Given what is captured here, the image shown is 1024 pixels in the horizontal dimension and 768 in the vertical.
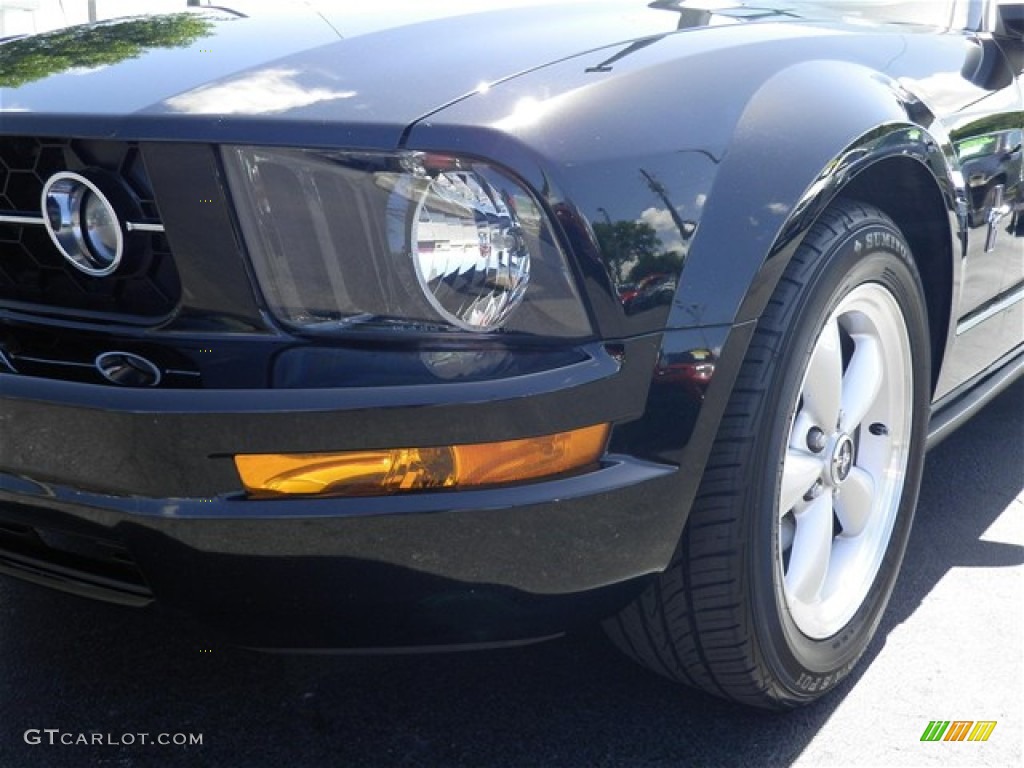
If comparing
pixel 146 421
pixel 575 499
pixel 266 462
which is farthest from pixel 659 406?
pixel 146 421

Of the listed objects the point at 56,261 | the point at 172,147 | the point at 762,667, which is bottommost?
the point at 762,667

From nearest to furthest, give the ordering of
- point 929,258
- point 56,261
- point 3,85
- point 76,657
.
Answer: point 56,261 → point 3,85 → point 76,657 → point 929,258

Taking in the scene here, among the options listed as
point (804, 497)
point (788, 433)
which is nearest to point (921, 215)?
point (804, 497)

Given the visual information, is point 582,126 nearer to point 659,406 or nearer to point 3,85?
point 659,406

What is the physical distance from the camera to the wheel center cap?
2.18 metres

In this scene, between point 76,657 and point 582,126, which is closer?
point 582,126

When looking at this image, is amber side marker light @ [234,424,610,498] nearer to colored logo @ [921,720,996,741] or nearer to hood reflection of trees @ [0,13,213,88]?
hood reflection of trees @ [0,13,213,88]

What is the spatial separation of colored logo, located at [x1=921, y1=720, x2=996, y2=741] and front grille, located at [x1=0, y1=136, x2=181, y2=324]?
1.50 m

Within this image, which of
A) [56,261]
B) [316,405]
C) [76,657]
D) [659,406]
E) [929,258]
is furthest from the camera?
[929,258]

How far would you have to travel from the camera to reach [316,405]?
150cm

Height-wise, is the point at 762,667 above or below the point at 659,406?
below

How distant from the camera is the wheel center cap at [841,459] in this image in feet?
7.14

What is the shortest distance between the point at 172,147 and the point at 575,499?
0.71 metres

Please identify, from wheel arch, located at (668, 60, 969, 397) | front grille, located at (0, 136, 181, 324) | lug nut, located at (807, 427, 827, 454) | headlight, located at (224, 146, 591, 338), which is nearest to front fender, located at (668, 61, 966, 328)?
wheel arch, located at (668, 60, 969, 397)
